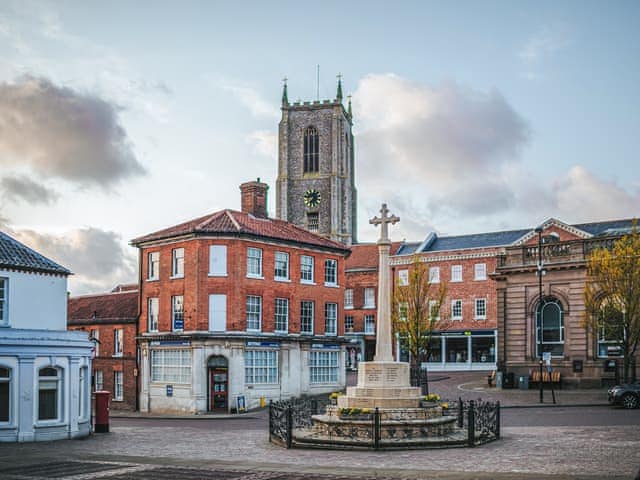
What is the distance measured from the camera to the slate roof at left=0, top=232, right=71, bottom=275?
28.6m

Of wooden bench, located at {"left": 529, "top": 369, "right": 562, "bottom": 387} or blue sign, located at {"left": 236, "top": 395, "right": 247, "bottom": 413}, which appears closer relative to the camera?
blue sign, located at {"left": 236, "top": 395, "right": 247, "bottom": 413}

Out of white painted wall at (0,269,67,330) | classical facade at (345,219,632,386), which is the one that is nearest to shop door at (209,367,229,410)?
white painted wall at (0,269,67,330)

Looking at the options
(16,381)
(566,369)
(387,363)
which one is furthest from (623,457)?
(566,369)

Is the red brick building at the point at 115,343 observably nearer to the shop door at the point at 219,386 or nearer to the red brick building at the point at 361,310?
the shop door at the point at 219,386

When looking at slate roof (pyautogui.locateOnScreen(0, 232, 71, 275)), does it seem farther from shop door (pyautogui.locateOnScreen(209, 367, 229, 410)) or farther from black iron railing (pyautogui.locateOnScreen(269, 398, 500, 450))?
shop door (pyautogui.locateOnScreen(209, 367, 229, 410))

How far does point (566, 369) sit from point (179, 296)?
22433mm

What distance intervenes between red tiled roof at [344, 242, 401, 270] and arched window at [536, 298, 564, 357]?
Result: 2568cm

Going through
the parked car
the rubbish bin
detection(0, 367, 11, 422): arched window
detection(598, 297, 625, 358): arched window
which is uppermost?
detection(598, 297, 625, 358): arched window

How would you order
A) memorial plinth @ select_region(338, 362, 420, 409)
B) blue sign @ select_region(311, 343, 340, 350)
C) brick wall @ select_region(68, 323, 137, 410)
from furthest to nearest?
blue sign @ select_region(311, 343, 340, 350) → brick wall @ select_region(68, 323, 137, 410) → memorial plinth @ select_region(338, 362, 420, 409)

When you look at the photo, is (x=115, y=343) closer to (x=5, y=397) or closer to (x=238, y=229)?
(x=238, y=229)

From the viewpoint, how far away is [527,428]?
1098 inches

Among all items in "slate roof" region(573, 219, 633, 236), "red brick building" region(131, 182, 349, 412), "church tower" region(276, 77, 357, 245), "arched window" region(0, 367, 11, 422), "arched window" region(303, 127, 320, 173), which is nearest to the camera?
"arched window" region(0, 367, 11, 422)

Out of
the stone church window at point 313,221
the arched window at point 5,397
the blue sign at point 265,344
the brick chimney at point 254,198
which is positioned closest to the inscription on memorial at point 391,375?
the arched window at point 5,397

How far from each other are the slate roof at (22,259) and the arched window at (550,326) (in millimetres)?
29138
